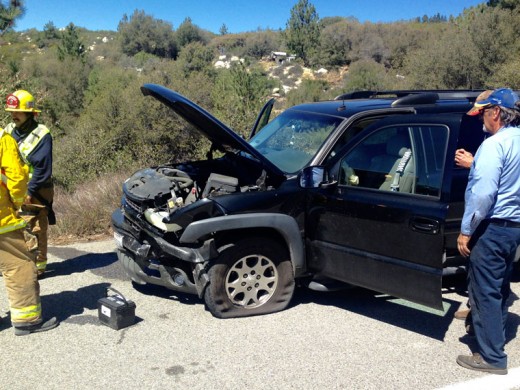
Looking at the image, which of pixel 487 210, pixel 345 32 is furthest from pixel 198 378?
pixel 345 32

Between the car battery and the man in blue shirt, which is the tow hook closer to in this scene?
the car battery

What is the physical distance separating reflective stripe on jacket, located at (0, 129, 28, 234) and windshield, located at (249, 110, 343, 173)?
228 centimetres

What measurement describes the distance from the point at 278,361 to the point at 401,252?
4.16 feet

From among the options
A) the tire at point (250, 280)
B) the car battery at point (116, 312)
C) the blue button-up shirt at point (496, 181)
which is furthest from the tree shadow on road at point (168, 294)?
the blue button-up shirt at point (496, 181)

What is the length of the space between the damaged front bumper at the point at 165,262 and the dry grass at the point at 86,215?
8.65 feet

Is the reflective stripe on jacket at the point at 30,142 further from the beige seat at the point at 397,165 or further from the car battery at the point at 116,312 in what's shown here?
the beige seat at the point at 397,165

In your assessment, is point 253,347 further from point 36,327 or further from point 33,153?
point 33,153

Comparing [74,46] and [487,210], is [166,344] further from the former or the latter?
[74,46]

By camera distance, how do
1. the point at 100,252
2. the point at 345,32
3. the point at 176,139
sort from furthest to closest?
the point at 345,32
the point at 176,139
the point at 100,252

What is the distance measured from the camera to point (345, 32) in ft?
180

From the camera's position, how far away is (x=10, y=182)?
167 inches

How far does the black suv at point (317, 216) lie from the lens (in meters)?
4.18

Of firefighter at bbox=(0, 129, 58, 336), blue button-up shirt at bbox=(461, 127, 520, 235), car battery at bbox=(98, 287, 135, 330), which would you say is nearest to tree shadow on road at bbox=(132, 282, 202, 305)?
car battery at bbox=(98, 287, 135, 330)

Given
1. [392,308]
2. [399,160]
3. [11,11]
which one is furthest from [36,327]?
[11,11]
